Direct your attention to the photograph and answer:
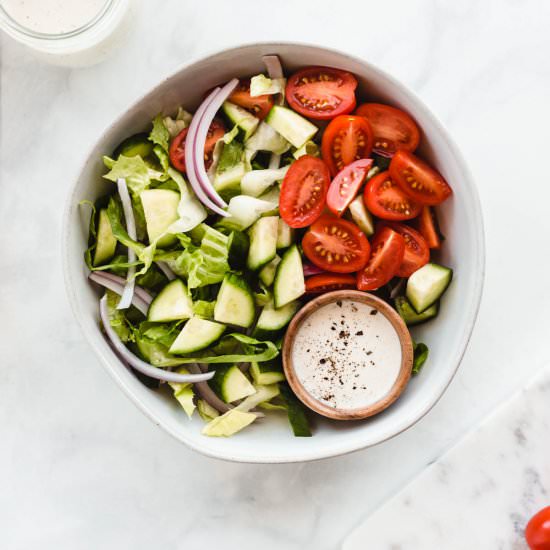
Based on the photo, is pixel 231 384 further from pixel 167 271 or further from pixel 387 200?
pixel 387 200

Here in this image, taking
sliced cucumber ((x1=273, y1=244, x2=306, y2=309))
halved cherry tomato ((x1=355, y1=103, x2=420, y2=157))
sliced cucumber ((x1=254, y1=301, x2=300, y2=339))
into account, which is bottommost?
sliced cucumber ((x1=254, y1=301, x2=300, y2=339))

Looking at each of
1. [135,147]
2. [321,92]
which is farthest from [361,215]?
[135,147]

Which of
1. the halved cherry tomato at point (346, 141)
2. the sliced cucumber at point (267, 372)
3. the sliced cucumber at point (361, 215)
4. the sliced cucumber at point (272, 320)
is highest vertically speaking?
the halved cherry tomato at point (346, 141)

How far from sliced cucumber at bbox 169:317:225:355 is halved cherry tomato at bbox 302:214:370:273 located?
265 mm

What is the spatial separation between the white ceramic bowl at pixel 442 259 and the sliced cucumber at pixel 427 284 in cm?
3

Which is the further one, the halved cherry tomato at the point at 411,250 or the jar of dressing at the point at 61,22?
the jar of dressing at the point at 61,22

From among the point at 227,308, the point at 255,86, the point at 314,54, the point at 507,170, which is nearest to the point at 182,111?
the point at 255,86

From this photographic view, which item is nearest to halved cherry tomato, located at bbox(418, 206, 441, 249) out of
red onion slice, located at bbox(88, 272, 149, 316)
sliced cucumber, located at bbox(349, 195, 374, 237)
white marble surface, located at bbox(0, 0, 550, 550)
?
sliced cucumber, located at bbox(349, 195, 374, 237)

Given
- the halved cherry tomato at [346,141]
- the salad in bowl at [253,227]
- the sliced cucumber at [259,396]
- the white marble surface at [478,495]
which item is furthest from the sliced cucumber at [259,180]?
the white marble surface at [478,495]

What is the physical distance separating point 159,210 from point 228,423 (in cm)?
49

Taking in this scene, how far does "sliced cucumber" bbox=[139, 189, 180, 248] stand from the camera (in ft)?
5.58

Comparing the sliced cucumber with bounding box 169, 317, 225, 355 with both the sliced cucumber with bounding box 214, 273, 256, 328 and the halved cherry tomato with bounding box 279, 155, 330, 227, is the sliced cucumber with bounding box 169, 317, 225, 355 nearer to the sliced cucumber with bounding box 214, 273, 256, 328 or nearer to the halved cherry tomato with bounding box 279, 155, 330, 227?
the sliced cucumber with bounding box 214, 273, 256, 328

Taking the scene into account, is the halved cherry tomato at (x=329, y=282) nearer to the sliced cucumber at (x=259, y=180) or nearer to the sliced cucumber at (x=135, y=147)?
the sliced cucumber at (x=259, y=180)

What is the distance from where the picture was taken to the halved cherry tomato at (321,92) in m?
1.72
